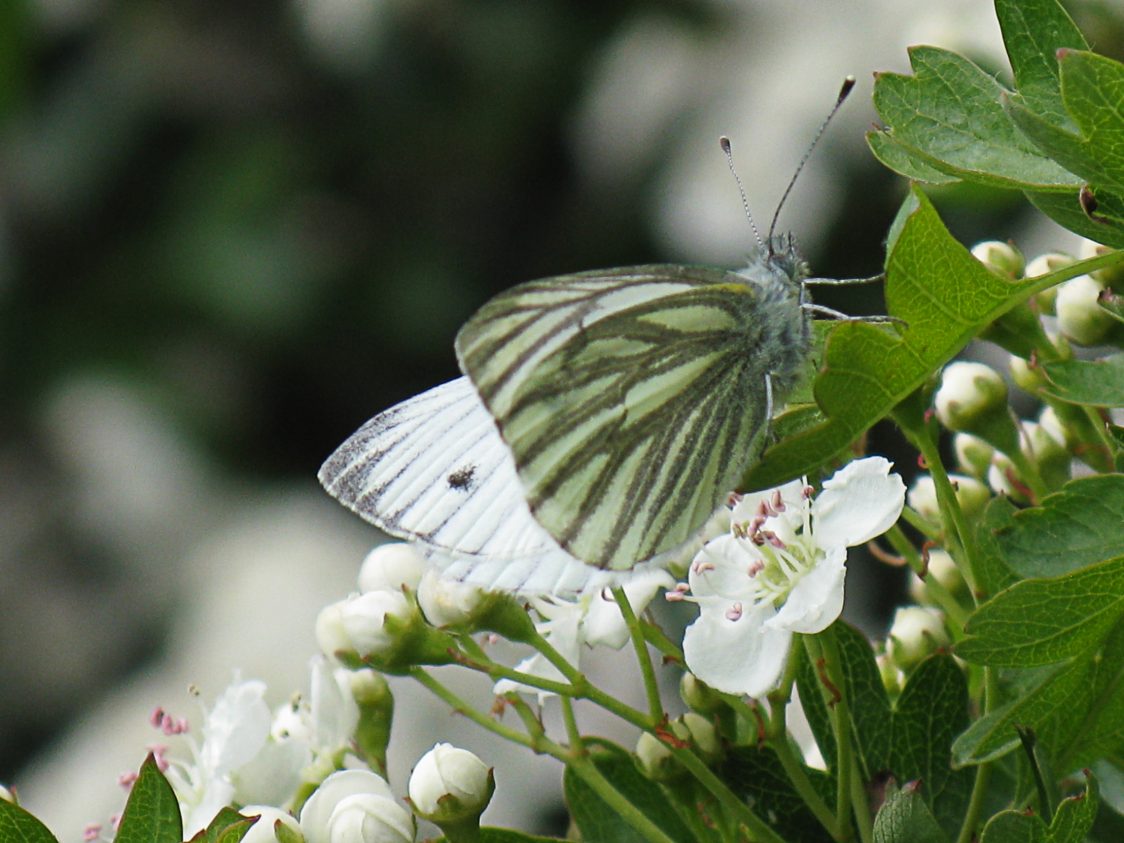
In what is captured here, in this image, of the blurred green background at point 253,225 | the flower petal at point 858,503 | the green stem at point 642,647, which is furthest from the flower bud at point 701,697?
the blurred green background at point 253,225

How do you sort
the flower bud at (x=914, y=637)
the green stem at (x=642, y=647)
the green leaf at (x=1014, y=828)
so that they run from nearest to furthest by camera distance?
1. the green leaf at (x=1014, y=828)
2. the green stem at (x=642, y=647)
3. the flower bud at (x=914, y=637)

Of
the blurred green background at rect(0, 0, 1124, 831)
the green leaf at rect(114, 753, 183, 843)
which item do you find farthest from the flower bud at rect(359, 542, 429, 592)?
the blurred green background at rect(0, 0, 1124, 831)

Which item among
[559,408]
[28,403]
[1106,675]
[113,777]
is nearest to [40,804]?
[113,777]

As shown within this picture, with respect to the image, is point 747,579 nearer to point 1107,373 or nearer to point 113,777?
point 1107,373

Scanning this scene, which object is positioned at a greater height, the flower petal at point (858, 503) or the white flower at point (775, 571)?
the flower petal at point (858, 503)

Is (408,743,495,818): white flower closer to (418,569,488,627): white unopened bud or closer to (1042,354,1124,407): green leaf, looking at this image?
(418,569,488,627): white unopened bud

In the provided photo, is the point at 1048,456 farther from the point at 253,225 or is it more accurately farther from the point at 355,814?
the point at 253,225

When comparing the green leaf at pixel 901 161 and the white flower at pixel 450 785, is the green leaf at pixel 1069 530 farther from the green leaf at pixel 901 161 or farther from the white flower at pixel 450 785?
the white flower at pixel 450 785

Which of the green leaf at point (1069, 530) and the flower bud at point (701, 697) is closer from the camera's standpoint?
the green leaf at point (1069, 530)
